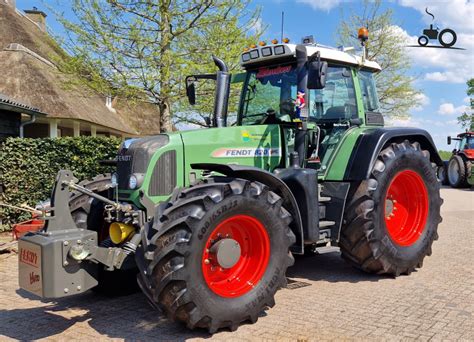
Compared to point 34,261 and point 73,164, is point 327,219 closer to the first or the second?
point 34,261

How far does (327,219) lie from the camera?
5.42 m

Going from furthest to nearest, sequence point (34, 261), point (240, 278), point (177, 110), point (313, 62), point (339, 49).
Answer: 1. point (177, 110)
2. point (339, 49)
3. point (313, 62)
4. point (240, 278)
5. point (34, 261)

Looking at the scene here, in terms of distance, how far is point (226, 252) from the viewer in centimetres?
419

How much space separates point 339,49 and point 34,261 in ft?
13.9

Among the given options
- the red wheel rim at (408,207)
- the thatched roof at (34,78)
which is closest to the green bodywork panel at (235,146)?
the red wheel rim at (408,207)

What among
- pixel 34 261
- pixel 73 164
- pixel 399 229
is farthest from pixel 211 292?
pixel 73 164

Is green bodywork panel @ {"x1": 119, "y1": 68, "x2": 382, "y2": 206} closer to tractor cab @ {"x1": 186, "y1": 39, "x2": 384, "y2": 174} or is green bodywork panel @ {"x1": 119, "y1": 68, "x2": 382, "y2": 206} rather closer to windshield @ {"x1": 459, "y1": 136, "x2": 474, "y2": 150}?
tractor cab @ {"x1": 186, "y1": 39, "x2": 384, "y2": 174}

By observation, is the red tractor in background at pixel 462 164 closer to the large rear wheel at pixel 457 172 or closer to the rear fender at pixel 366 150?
the large rear wheel at pixel 457 172

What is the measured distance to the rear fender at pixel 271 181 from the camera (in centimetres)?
438

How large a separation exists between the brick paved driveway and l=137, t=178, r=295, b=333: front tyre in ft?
0.84

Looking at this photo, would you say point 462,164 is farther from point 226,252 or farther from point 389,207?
point 226,252

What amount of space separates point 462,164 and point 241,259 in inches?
742

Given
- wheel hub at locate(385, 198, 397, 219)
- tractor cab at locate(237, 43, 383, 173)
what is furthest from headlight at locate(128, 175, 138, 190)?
wheel hub at locate(385, 198, 397, 219)

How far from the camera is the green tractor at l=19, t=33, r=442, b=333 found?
383cm
